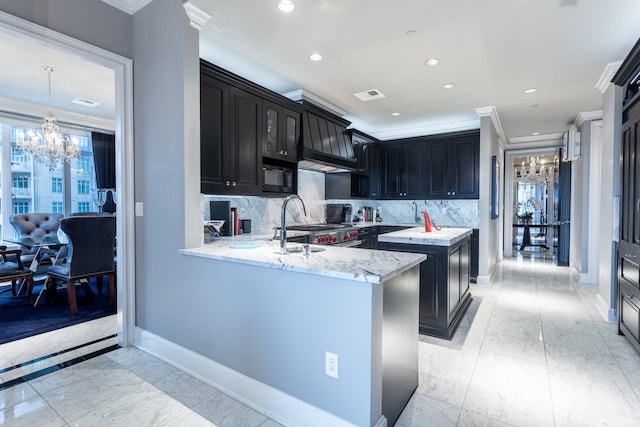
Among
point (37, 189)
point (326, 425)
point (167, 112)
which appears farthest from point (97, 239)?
point (326, 425)

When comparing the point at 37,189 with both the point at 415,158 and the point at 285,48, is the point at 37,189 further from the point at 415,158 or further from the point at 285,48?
the point at 415,158

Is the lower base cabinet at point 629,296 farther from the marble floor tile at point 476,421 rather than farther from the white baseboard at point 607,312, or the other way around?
the marble floor tile at point 476,421

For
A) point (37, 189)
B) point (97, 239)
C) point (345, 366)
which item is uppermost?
point (37, 189)

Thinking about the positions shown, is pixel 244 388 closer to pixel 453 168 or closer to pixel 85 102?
pixel 453 168

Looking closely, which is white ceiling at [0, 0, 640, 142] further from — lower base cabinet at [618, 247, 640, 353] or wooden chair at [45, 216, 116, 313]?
lower base cabinet at [618, 247, 640, 353]

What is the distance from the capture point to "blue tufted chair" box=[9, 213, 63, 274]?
4.36 metres

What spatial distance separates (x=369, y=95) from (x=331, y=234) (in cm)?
183

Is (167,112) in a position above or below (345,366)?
above

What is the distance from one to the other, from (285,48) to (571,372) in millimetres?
3417

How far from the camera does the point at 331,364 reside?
5.22ft

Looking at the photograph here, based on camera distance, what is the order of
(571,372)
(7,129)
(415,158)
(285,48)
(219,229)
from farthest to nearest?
(415,158) → (7,129) → (219,229) → (285,48) → (571,372)

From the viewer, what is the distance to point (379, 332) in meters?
1.53

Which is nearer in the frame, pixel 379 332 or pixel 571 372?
pixel 379 332

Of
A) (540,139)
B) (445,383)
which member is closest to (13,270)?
(445,383)
